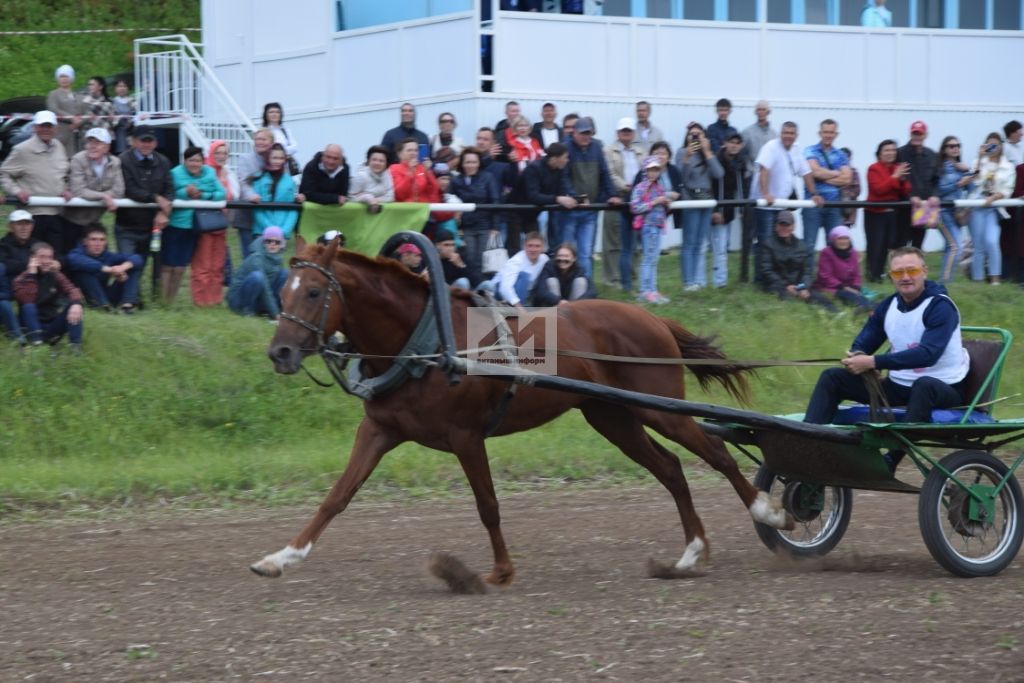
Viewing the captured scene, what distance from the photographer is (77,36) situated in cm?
2586

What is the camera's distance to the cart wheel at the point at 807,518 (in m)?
8.05

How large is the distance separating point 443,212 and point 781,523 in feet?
19.1

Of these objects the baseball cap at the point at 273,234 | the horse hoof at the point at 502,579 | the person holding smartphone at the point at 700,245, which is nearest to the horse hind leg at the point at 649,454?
the horse hoof at the point at 502,579

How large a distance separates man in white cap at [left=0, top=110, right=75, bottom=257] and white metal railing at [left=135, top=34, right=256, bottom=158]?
7248 mm

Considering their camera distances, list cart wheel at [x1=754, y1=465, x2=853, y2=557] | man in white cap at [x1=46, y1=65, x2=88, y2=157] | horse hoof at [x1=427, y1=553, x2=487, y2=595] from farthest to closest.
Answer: man in white cap at [x1=46, y1=65, x2=88, y2=157] → cart wheel at [x1=754, y1=465, x2=853, y2=557] → horse hoof at [x1=427, y1=553, x2=487, y2=595]

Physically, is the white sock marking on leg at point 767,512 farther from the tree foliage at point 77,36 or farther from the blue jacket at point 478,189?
the tree foliage at point 77,36

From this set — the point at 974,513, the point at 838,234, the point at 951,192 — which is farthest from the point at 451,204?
the point at 974,513

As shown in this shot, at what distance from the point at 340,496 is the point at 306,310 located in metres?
0.94

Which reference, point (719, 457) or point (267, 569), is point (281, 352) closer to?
point (267, 569)

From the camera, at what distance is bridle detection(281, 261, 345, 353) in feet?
Answer: 22.6

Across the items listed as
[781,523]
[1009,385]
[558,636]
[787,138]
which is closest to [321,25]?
[787,138]

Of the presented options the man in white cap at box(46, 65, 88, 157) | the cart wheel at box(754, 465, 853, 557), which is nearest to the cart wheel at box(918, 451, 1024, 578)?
the cart wheel at box(754, 465, 853, 557)

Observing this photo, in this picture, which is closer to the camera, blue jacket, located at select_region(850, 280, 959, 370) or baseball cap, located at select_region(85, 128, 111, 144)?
blue jacket, located at select_region(850, 280, 959, 370)

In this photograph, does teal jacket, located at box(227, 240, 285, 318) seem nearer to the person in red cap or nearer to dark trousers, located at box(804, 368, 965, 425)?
dark trousers, located at box(804, 368, 965, 425)
